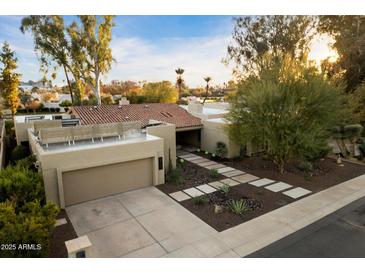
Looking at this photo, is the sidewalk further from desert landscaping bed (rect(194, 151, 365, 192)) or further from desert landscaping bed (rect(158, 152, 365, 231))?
desert landscaping bed (rect(194, 151, 365, 192))

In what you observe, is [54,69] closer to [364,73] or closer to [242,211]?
[242,211]

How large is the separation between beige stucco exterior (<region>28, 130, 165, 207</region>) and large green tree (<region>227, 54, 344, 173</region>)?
17.2 feet

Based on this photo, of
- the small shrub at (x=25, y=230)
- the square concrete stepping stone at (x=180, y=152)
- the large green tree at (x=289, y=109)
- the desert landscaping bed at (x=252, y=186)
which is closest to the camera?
the small shrub at (x=25, y=230)

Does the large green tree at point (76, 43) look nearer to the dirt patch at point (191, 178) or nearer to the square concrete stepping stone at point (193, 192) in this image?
the dirt patch at point (191, 178)

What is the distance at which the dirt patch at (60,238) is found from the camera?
6.68 metres

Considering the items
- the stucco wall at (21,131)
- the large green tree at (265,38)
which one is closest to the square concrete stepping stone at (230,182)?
the stucco wall at (21,131)

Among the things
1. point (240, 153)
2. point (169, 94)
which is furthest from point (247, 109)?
point (169, 94)

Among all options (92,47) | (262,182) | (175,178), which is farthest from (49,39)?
(262,182)

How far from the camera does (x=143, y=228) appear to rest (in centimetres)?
804

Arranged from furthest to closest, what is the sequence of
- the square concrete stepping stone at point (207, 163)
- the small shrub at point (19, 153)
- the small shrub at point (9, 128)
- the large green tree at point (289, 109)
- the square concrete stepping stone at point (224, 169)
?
the small shrub at point (9, 128) → the square concrete stepping stone at point (207, 163) → the small shrub at point (19, 153) → the square concrete stepping stone at point (224, 169) → the large green tree at point (289, 109)

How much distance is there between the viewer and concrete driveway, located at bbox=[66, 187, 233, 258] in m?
6.86

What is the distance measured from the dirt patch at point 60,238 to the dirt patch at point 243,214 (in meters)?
4.27

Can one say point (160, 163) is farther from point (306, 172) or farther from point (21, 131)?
point (21, 131)
